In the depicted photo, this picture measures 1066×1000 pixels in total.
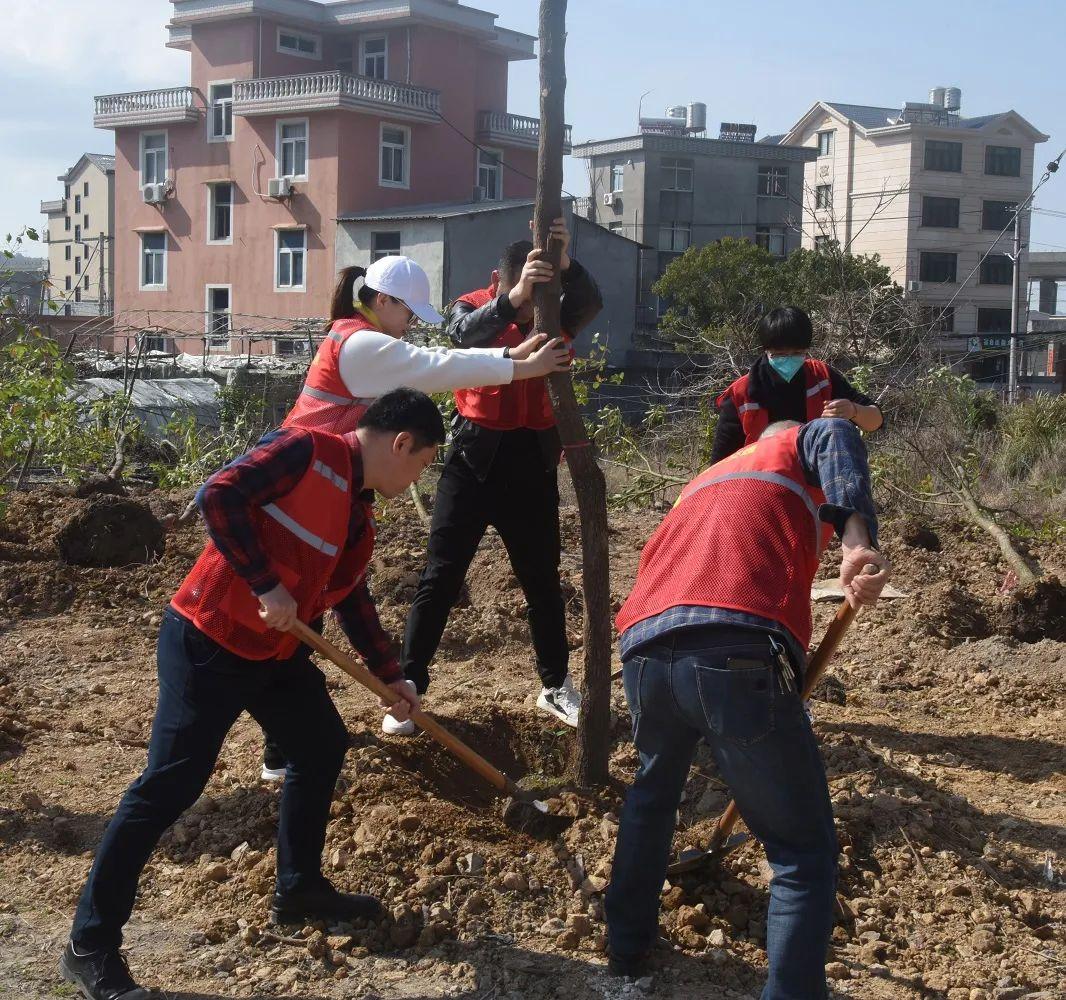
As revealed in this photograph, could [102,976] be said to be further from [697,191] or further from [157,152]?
[697,191]

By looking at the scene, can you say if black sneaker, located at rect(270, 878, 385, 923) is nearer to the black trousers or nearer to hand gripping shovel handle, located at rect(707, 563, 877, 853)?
hand gripping shovel handle, located at rect(707, 563, 877, 853)

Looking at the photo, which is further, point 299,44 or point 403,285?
point 299,44

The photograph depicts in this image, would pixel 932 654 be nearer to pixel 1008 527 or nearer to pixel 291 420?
pixel 1008 527

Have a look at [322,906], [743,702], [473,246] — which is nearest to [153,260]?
[473,246]

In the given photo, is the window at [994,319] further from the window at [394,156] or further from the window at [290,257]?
the window at [290,257]

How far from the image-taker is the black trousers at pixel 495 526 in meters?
4.72

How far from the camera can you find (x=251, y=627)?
308 cm

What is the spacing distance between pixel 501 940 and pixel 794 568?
54.9 inches

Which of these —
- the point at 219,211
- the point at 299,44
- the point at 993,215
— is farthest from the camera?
the point at 993,215

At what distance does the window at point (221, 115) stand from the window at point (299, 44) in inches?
88.5

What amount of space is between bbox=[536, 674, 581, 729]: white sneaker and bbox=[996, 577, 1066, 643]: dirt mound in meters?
2.88

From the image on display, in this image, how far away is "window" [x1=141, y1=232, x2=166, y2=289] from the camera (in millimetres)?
42625

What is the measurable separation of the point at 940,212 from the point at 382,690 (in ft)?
174

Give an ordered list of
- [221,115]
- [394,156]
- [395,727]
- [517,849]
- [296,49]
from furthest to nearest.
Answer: [296,49] < [221,115] < [394,156] < [395,727] < [517,849]
